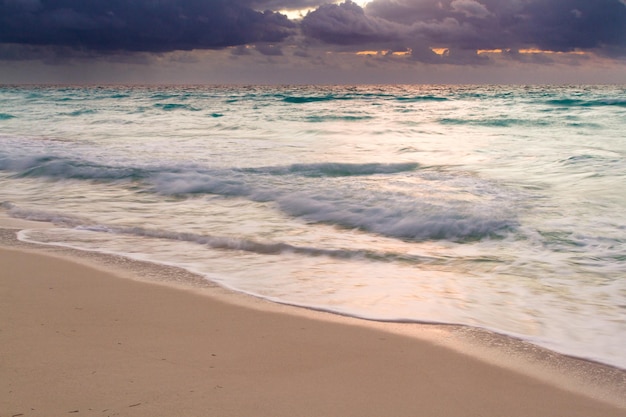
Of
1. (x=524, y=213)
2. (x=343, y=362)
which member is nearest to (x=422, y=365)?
(x=343, y=362)

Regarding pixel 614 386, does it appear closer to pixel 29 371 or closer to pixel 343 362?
pixel 343 362

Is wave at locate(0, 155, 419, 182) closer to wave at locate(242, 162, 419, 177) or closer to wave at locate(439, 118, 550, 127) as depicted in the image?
wave at locate(242, 162, 419, 177)

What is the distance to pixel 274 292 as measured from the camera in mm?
4055

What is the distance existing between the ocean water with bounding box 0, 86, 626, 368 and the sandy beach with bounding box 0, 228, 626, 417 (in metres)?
0.51

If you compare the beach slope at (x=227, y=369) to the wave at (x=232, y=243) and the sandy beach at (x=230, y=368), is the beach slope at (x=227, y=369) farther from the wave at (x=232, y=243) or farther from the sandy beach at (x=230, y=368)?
the wave at (x=232, y=243)

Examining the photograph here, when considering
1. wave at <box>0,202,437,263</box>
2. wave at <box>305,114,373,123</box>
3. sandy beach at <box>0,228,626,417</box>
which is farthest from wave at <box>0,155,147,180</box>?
wave at <box>305,114,373,123</box>

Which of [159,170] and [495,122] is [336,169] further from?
[495,122]

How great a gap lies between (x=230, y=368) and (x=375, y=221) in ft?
13.3

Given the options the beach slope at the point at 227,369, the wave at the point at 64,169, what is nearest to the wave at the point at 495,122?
the wave at the point at 64,169

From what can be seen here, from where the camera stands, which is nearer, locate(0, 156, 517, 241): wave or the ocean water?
the ocean water

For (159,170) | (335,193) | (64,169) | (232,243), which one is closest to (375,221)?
(335,193)

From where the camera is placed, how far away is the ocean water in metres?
3.94

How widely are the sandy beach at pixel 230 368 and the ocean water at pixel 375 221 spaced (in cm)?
51

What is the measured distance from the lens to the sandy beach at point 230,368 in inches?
94.4
